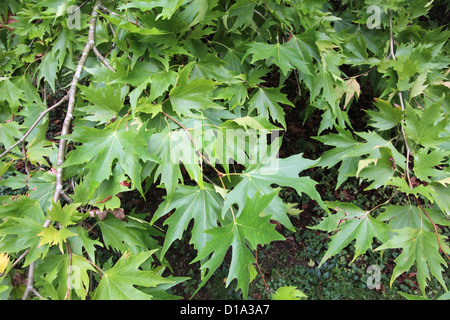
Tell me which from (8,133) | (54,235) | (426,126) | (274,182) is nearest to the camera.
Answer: (54,235)

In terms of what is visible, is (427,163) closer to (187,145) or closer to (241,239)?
(241,239)

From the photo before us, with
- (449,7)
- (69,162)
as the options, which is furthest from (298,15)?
(449,7)

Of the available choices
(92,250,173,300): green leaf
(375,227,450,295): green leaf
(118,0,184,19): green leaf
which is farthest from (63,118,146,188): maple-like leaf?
(375,227,450,295): green leaf

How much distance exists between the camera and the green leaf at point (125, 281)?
103 centimetres

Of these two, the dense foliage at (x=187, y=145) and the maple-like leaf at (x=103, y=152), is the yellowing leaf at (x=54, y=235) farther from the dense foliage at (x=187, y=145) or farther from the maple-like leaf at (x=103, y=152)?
the maple-like leaf at (x=103, y=152)

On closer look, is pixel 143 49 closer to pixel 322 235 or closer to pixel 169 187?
pixel 169 187

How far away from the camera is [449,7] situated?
2576mm

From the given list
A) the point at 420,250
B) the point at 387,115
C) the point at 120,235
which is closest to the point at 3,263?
the point at 120,235

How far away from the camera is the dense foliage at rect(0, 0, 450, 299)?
1.07 metres

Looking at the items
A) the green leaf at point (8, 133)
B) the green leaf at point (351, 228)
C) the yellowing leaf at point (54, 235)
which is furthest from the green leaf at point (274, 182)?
the green leaf at point (8, 133)

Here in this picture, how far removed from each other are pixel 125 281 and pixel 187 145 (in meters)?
0.51

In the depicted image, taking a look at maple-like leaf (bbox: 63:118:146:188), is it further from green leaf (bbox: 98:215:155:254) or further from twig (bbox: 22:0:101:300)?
green leaf (bbox: 98:215:155:254)

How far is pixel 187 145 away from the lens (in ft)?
3.67
